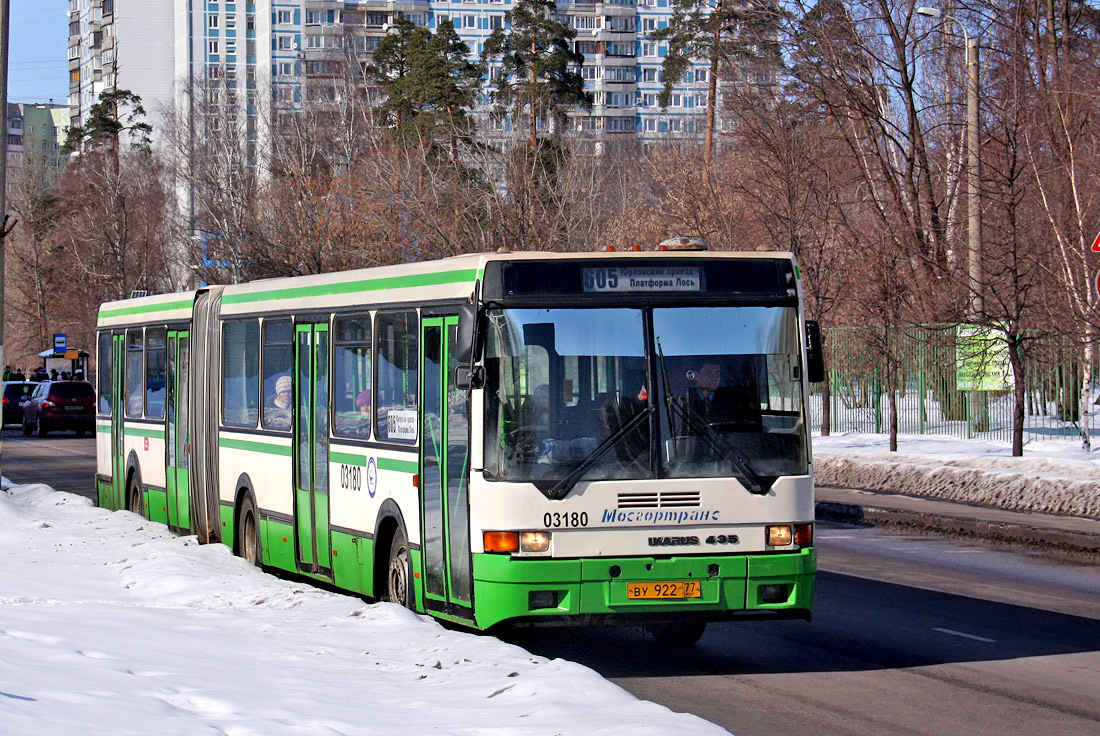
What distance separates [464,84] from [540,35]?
317 inches

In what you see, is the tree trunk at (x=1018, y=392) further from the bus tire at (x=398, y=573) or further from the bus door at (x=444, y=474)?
the bus door at (x=444, y=474)

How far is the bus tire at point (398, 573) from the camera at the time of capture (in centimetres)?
1095

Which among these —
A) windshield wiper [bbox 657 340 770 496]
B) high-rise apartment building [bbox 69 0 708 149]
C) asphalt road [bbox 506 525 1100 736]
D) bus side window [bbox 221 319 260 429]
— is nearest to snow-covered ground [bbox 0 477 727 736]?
asphalt road [bbox 506 525 1100 736]

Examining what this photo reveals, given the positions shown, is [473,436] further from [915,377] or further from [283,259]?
[283,259]

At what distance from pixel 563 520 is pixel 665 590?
78 centimetres

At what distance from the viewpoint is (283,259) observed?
46531mm

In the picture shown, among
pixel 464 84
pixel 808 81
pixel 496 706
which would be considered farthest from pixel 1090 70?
pixel 464 84

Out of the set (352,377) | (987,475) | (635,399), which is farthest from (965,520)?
(635,399)

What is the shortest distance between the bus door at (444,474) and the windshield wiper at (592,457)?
26.3 inches

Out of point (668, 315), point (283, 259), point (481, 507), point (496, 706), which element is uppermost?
point (283, 259)

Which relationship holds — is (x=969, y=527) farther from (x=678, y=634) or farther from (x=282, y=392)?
(x=282, y=392)

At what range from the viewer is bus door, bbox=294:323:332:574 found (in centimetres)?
1274

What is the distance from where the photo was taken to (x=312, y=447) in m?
13.0

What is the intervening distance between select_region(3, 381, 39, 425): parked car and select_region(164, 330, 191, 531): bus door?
4186 centimetres
